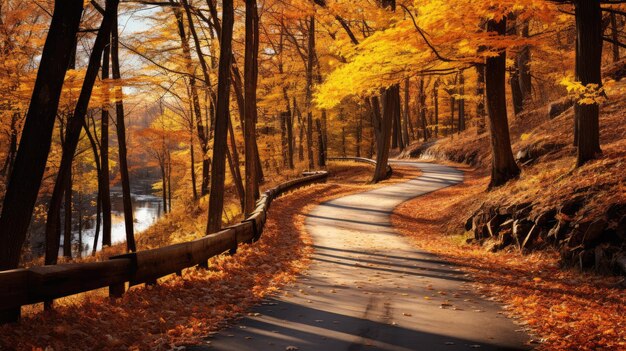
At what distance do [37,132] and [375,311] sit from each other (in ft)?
16.9

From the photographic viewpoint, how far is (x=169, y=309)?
6.71 meters

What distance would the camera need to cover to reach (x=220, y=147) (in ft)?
42.9

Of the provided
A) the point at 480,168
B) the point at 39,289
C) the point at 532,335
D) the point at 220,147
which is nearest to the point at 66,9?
the point at 39,289

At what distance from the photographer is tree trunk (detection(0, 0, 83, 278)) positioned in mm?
6898

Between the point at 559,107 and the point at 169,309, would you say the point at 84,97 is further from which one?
the point at 559,107

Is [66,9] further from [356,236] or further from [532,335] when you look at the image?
[356,236]

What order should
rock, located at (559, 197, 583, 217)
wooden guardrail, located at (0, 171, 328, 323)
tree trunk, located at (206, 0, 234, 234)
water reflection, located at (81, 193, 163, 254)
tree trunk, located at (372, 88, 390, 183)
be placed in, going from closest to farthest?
1. wooden guardrail, located at (0, 171, 328, 323)
2. rock, located at (559, 197, 583, 217)
3. tree trunk, located at (206, 0, 234, 234)
4. tree trunk, located at (372, 88, 390, 183)
5. water reflection, located at (81, 193, 163, 254)

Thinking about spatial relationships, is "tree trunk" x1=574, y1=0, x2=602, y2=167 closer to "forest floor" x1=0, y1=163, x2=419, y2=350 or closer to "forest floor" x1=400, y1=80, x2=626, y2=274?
"forest floor" x1=400, y1=80, x2=626, y2=274

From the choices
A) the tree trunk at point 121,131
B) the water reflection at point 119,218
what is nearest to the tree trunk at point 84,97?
the tree trunk at point 121,131

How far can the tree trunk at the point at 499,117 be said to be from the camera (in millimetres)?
15641

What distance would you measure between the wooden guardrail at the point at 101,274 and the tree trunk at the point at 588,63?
8381 millimetres

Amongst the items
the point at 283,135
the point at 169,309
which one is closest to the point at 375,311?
the point at 169,309

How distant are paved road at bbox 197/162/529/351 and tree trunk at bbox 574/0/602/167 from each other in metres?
4.44

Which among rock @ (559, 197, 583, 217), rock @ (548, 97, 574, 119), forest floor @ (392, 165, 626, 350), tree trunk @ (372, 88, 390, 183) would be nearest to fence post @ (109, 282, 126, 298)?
forest floor @ (392, 165, 626, 350)
